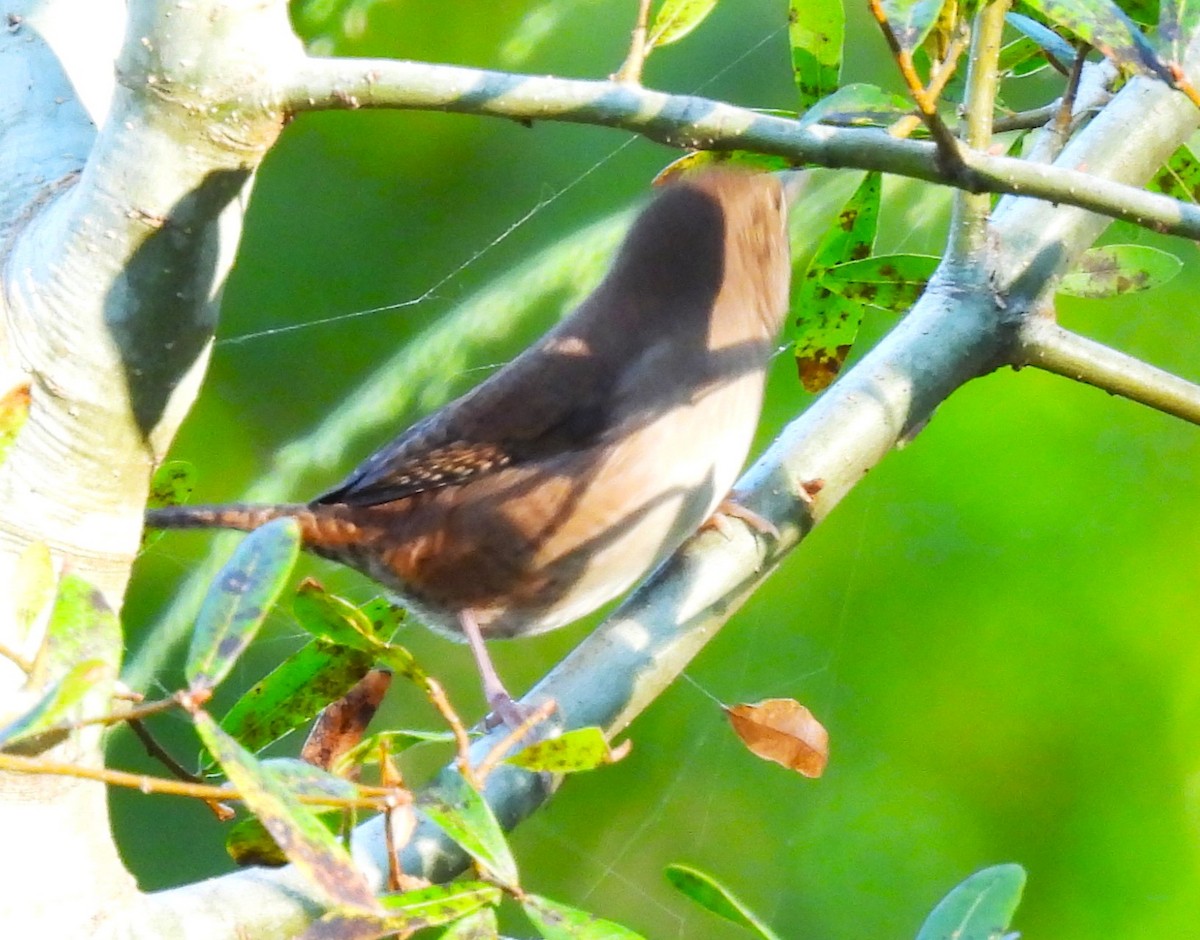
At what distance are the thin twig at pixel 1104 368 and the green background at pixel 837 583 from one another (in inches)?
41.8

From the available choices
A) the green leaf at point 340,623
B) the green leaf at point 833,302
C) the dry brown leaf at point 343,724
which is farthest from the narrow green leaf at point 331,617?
the green leaf at point 833,302

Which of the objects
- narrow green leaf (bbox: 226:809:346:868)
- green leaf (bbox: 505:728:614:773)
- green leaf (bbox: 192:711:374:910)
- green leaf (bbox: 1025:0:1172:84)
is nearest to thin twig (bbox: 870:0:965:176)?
green leaf (bbox: 1025:0:1172:84)

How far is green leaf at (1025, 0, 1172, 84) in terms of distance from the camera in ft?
2.37

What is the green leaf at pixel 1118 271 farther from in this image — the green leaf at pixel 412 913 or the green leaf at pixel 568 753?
the green leaf at pixel 412 913

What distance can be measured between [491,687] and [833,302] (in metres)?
0.58

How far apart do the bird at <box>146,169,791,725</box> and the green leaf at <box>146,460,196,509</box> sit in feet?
0.87

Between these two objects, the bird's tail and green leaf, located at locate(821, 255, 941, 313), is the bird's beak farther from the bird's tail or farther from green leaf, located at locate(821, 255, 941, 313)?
the bird's tail

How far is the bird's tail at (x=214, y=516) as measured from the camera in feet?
4.11

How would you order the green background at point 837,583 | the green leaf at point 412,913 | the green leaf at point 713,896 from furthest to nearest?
the green background at point 837,583 < the green leaf at point 713,896 < the green leaf at point 412,913

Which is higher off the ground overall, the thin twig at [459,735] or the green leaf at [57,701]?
the green leaf at [57,701]

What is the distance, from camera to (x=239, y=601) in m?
0.62

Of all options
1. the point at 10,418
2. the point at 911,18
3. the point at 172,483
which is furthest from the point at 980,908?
the point at 172,483

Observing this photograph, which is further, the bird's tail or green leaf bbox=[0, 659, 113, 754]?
the bird's tail

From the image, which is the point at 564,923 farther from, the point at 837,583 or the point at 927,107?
the point at 837,583
